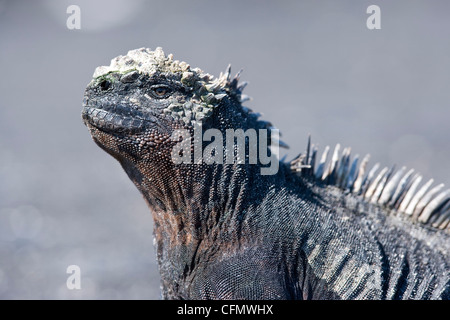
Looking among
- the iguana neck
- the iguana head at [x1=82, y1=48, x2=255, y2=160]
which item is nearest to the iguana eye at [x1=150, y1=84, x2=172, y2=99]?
the iguana head at [x1=82, y1=48, x2=255, y2=160]

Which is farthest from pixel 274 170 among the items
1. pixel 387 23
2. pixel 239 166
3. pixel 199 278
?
pixel 387 23

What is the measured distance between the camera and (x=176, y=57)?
684 inches

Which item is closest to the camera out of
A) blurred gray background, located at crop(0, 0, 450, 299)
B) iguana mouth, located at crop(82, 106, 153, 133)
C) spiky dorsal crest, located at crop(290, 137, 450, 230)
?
iguana mouth, located at crop(82, 106, 153, 133)

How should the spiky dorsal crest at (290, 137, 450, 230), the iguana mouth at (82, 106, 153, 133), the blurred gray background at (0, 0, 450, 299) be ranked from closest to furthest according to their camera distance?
1. the iguana mouth at (82, 106, 153, 133)
2. the spiky dorsal crest at (290, 137, 450, 230)
3. the blurred gray background at (0, 0, 450, 299)

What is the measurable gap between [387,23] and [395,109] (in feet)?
19.2

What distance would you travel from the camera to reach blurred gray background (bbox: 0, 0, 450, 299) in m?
9.09

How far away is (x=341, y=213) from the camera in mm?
3957

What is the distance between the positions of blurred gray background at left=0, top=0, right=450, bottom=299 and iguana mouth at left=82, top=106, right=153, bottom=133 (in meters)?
4.13

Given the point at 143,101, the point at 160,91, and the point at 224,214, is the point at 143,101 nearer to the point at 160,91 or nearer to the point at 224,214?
the point at 160,91

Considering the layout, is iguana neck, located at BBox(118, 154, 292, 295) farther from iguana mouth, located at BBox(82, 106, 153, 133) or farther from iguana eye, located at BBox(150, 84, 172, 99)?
iguana eye, located at BBox(150, 84, 172, 99)

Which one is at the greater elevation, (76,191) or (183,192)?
(183,192)

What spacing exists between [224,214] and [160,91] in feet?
2.62

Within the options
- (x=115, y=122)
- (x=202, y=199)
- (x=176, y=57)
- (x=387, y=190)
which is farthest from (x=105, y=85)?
(x=176, y=57)

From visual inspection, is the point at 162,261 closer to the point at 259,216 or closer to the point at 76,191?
the point at 259,216
